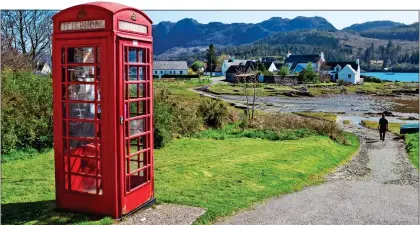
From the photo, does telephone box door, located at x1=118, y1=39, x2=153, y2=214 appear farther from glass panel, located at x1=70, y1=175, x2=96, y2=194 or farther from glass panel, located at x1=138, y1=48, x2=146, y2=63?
glass panel, located at x1=70, y1=175, x2=96, y2=194

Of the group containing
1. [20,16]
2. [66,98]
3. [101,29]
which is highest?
[20,16]

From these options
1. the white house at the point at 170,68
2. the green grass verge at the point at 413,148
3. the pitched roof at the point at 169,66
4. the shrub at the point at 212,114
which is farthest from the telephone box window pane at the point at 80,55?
the pitched roof at the point at 169,66

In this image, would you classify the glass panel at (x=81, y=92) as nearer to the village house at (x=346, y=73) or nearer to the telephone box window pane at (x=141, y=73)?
the telephone box window pane at (x=141, y=73)

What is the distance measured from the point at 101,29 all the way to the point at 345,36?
169246mm

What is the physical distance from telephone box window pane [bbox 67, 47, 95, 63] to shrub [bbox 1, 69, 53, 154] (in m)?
4.77

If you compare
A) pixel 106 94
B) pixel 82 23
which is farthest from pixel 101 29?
pixel 106 94

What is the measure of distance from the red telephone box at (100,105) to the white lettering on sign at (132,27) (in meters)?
0.01

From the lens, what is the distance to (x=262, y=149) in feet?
38.5

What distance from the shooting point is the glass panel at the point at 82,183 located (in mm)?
5504

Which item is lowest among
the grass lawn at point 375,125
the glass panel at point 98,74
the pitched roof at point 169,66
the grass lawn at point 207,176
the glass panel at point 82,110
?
the grass lawn at point 375,125

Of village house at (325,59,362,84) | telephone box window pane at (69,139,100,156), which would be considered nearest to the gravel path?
telephone box window pane at (69,139,100,156)

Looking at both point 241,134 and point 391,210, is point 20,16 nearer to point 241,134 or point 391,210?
point 241,134

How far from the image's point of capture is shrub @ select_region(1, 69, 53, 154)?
9.27m

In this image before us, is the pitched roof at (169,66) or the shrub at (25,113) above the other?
the pitched roof at (169,66)
